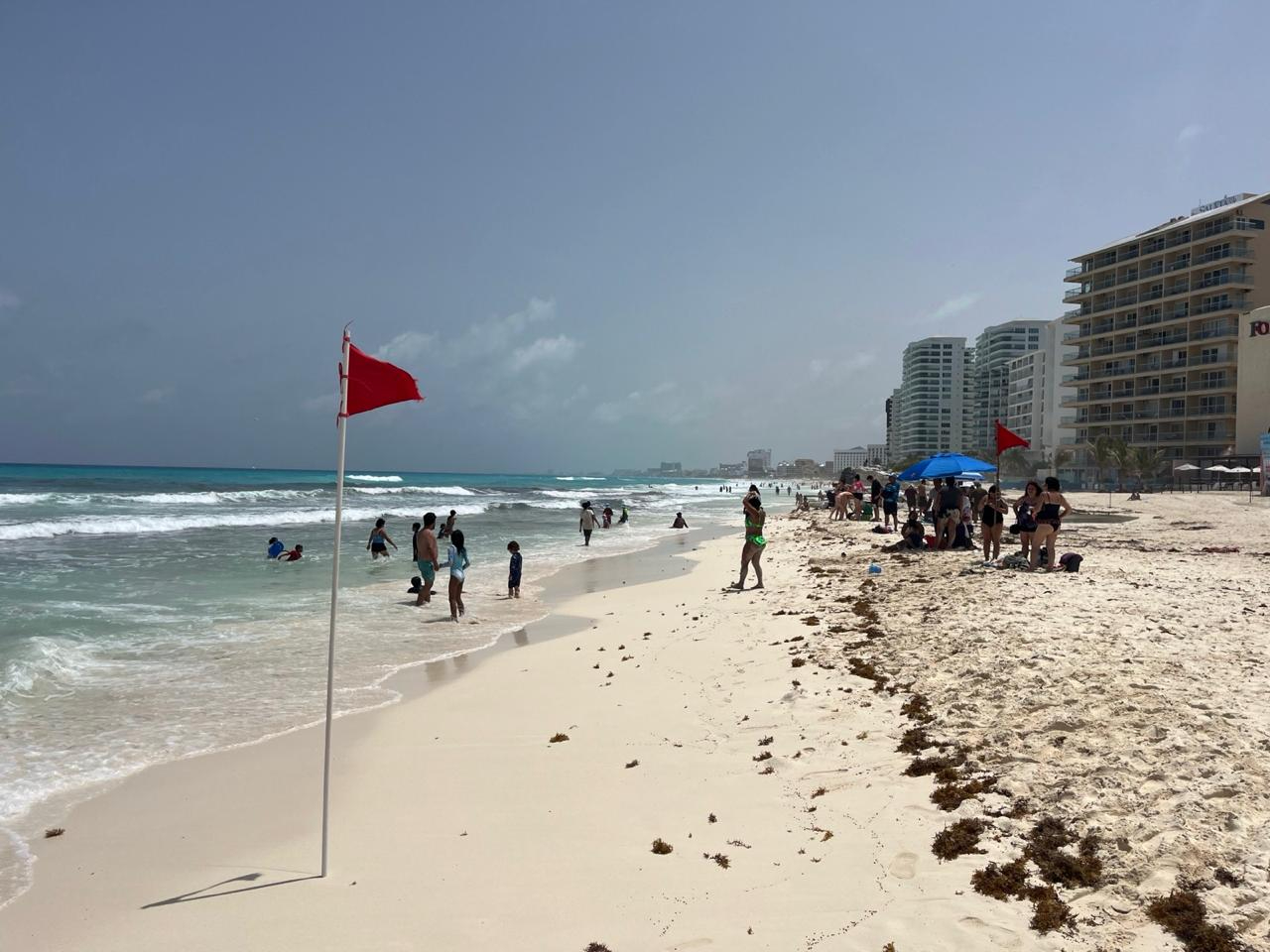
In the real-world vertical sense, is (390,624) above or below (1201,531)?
below

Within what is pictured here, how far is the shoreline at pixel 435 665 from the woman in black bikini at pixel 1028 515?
341 inches

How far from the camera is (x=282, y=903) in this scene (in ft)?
14.4

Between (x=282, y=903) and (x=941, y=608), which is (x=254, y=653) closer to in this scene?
(x=282, y=903)

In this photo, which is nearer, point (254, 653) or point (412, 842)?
point (412, 842)

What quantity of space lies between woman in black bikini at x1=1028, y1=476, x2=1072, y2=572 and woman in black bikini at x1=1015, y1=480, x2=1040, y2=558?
11.6 inches

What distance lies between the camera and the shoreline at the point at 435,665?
218 inches

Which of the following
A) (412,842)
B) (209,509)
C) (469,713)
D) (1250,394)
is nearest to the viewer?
(412,842)

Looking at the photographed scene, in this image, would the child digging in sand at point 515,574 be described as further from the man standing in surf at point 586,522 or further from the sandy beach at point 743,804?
the man standing in surf at point 586,522

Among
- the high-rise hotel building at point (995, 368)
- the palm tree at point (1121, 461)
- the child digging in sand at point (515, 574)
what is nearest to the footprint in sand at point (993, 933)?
the child digging in sand at point (515, 574)

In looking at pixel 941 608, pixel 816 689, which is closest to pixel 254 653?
pixel 816 689

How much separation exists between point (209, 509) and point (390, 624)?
38.7 m

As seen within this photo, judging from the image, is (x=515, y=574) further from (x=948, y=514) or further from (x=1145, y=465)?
(x=1145, y=465)

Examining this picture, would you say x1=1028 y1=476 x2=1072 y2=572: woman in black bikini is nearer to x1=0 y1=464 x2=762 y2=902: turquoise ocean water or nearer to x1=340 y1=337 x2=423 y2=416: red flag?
x1=0 y1=464 x2=762 y2=902: turquoise ocean water

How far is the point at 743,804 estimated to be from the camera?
542cm
